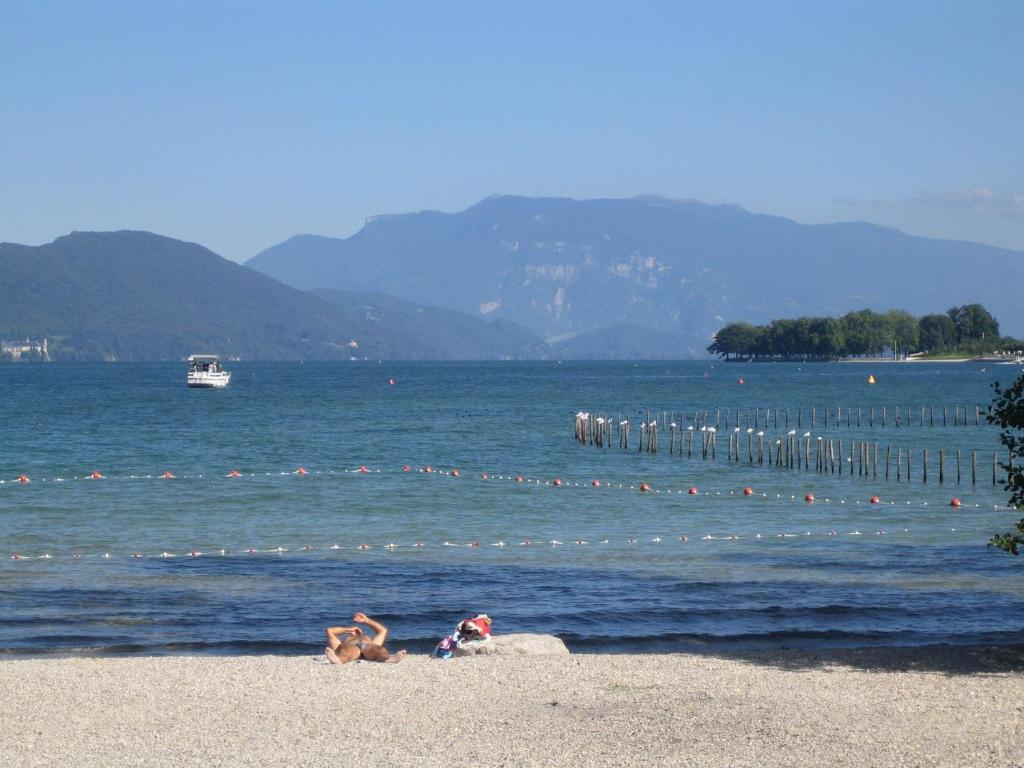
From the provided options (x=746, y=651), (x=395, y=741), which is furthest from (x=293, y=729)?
(x=746, y=651)

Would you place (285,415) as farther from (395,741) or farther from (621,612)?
(395,741)

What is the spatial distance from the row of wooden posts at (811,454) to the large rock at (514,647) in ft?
104

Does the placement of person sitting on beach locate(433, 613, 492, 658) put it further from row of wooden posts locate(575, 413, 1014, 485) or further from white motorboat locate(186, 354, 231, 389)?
white motorboat locate(186, 354, 231, 389)

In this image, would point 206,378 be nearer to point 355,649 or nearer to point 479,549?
point 479,549

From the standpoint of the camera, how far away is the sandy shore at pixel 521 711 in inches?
594

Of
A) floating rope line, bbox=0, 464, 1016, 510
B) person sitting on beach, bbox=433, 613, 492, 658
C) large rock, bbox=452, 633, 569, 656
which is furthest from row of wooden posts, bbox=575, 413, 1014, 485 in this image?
person sitting on beach, bbox=433, 613, 492, 658

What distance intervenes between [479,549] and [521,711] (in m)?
17.7

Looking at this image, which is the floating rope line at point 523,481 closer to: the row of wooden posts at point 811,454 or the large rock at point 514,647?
the row of wooden posts at point 811,454

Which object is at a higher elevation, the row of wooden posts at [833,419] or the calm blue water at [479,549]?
the row of wooden posts at [833,419]

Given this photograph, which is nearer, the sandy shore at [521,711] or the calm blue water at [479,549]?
the sandy shore at [521,711]

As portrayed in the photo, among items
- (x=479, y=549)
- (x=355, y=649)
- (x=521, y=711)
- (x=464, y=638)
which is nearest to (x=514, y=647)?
(x=464, y=638)

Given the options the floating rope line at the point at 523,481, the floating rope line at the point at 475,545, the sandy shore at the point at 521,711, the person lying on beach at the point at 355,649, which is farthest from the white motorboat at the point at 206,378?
the person lying on beach at the point at 355,649

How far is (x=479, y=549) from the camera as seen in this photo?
34.7m

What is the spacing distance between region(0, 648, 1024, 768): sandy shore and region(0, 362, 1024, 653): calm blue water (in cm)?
323
